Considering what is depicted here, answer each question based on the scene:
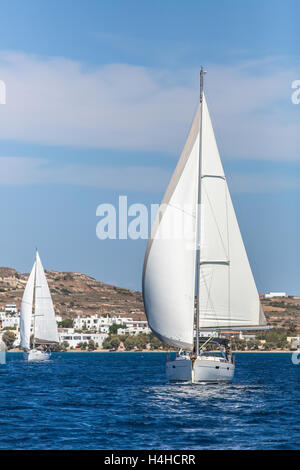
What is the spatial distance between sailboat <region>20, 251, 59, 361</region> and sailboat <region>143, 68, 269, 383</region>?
50.8 metres

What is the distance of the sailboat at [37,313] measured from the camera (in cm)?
10138

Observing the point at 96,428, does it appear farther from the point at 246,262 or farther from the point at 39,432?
the point at 246,262

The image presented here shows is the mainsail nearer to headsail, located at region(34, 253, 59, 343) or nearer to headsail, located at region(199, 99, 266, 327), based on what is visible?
headsail, located at region(34, 253, 59, 343)

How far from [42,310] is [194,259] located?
55.4m

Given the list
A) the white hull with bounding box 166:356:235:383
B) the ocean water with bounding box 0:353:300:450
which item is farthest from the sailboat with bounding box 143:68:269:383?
the ocean water with bounding box 0:353:300:450

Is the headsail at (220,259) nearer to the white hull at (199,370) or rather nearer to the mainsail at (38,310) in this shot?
the white hull at (199,370)

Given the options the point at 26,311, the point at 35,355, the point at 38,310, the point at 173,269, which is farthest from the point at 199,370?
the point at 35,355

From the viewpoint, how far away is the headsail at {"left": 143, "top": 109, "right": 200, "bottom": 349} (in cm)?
4841

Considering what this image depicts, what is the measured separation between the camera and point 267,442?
29562mm

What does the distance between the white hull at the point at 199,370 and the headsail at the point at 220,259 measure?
308 cm

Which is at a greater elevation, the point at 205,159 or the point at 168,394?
the point at 205,159

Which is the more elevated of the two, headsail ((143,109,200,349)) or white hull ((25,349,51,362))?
headsail ((143,109,200,349))
